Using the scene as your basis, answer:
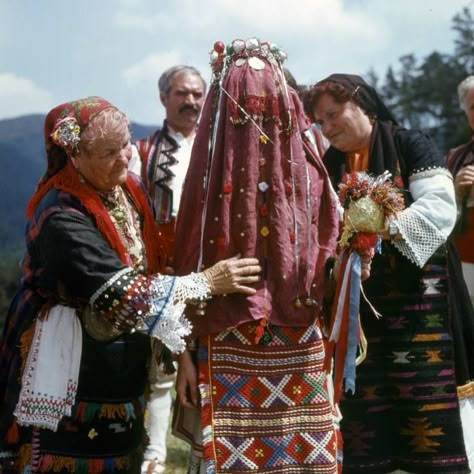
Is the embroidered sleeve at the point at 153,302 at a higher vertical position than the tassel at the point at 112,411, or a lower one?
higher

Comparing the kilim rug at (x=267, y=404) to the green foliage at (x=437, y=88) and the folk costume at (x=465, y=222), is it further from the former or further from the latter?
the green foliage at (x=437, y=88)

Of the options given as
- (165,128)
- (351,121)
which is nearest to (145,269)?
(351,121)

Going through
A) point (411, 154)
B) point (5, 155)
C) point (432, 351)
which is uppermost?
point (5, 155)

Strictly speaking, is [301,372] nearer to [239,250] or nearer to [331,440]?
[331,440]

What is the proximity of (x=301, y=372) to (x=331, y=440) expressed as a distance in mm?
290

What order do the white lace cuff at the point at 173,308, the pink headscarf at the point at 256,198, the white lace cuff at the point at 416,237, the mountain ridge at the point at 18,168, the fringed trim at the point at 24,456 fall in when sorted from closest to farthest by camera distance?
the white lace cuff at the point at 173,308 < the pink headscarf at the point at 256,198 < the fringed trim at the point at 24,456 < the white lace cuff at the point at 416,237 < the mountain ridge at the point at 18,168

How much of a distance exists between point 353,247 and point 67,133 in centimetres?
123

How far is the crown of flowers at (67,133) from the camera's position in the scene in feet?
9.21

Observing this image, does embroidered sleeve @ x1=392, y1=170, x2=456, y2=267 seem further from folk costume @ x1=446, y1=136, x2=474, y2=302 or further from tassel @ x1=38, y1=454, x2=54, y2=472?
tassel @ x1=38, y1=454, x2=54, y2=472

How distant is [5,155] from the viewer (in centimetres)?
1493

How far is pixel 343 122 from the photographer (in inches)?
131

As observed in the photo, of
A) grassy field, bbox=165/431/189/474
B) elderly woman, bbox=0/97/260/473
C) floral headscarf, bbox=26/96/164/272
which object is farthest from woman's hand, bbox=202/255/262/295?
grassy field, bbox=165/431/189/474

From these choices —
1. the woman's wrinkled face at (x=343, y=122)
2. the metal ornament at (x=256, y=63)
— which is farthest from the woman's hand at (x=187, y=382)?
the woman's wrinkled face at (x=343, y=122)

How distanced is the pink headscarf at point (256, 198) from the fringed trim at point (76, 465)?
70cm
